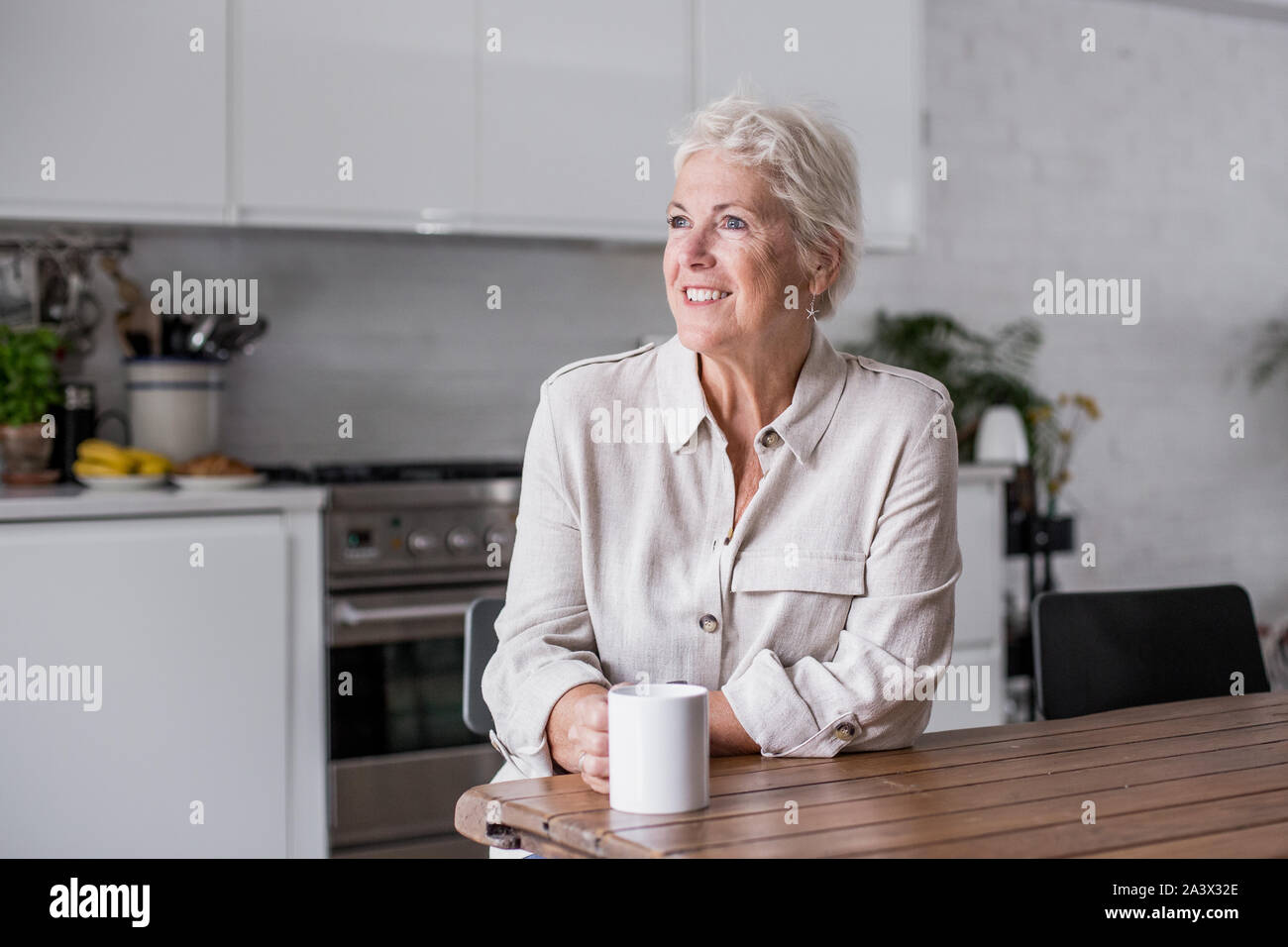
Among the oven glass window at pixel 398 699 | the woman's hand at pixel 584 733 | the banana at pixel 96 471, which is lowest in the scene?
the oven glass window at pixel 398 699

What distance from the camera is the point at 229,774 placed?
2.70 m

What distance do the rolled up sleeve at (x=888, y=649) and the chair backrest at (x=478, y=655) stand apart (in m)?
0.46

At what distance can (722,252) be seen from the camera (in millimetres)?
1622

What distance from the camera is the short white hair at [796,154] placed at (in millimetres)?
1610

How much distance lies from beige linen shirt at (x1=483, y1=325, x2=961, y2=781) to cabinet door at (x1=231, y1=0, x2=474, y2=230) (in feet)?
5.27

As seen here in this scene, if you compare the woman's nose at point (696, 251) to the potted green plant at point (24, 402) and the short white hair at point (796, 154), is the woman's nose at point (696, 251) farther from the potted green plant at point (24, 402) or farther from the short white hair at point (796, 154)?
the potted green plant at point (24, 402)

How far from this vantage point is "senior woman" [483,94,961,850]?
4.93 ft

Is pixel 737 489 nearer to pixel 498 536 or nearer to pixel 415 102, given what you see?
pixel 498 536

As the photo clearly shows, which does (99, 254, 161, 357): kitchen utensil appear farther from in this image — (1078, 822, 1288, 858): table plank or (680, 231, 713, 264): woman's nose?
(1078, 822, 1288, 858): table plank

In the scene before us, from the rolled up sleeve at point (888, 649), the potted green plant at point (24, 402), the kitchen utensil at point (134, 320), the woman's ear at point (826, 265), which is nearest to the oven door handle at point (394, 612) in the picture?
the potted green plant at point (24, 402)

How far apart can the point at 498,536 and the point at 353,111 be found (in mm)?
1088
